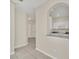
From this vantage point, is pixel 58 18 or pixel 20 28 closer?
pixel 58 18

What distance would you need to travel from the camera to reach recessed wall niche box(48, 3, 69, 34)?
331 centimetres

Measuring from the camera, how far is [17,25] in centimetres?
626

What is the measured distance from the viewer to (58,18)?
3.85 meters

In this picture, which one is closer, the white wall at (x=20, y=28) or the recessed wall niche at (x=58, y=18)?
the recessed wall niche at (x=58, y=18)

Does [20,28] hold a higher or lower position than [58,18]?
lower

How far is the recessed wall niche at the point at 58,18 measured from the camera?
10.9ft

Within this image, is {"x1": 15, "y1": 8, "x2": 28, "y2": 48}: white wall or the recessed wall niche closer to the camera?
the recessed wall niche

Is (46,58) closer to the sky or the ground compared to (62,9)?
closer to the ground

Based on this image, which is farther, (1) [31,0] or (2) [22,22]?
(2) [22,22]

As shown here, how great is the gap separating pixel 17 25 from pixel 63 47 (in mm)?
4149
